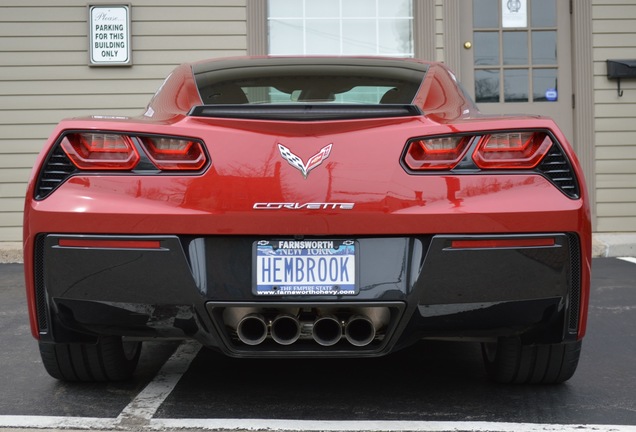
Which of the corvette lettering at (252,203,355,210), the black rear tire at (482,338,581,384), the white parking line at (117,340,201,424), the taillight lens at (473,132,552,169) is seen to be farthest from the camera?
the black rear tire at (482,338,581,384)

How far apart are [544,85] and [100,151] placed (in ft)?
23.5

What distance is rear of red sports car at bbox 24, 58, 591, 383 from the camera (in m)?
2.84

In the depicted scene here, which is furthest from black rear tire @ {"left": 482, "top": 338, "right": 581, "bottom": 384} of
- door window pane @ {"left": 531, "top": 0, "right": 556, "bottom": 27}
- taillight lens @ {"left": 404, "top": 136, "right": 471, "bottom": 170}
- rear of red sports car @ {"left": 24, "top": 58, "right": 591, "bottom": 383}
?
door window pane @ {"left": 531, "top": 0, "right": 556, "bottom": 27}

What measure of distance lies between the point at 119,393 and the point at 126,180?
0.89 meters

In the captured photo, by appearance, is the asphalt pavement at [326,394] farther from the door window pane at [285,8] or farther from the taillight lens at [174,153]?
the door window pane at [285,8]

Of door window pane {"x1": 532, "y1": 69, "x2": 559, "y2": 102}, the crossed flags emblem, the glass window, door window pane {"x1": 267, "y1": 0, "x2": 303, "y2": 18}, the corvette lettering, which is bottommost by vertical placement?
the corvette lettering

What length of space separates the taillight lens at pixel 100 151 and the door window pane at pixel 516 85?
6974 mm

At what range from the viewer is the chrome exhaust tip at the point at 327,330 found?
9.51 feet

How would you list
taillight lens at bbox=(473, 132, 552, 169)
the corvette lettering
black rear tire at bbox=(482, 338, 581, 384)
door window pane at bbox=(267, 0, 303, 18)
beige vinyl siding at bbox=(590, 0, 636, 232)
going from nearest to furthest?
the corvette lettering < taillight lens at bbox=(473, 132, 552, 169) < black rear tire at bbox=(482, 338, 581, 384) < beige vinyl siding at bbox=(590, 0, 636, 232) < door window pane at bbox=(267, 0, 303, 18)

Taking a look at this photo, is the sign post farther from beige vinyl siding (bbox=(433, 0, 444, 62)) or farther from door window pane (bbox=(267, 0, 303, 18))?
beige vinyl siding (bbox=(433, 0, 444, 62))

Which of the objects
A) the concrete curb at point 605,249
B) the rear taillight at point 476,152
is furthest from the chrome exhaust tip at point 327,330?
the concrete curb at point 605,249

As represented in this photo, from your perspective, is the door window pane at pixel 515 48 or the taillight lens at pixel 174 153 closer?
the taillight lens at pixel 174 153

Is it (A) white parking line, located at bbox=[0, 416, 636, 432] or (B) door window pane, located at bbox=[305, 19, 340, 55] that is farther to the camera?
(B) door window pane, located at bbox=[305, 19, 340, 55]

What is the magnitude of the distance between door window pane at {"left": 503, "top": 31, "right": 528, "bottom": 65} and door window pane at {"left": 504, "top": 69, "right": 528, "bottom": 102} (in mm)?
99
